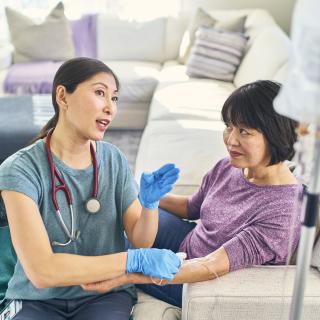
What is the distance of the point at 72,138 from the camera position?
1330mm

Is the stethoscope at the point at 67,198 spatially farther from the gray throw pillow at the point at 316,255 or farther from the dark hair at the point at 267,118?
the gray throw pillow at the point at 316,255

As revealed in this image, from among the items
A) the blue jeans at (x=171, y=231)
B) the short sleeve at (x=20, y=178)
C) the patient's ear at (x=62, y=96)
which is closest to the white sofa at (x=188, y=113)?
the blue jeans at (x=171, y=231)

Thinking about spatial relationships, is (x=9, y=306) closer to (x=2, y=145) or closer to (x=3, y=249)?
(x=3, y=249)

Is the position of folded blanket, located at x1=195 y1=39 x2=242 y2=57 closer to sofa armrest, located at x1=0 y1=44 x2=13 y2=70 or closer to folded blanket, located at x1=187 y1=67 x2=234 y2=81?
folded blanket, located at x1=187 y1=67 x2=234 y2=81

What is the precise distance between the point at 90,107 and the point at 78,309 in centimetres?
56

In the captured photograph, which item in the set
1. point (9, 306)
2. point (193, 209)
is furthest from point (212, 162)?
point (9, 306)

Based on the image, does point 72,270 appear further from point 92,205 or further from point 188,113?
point 188,113

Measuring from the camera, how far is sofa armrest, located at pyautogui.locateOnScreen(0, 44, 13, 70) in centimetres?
411

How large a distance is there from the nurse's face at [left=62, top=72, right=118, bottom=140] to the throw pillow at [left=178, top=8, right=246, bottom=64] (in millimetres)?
2803

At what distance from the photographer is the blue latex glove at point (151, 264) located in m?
1.21

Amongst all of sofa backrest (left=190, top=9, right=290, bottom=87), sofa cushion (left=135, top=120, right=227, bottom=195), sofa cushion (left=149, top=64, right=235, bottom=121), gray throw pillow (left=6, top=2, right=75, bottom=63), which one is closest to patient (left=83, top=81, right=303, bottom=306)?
sofa cushion (left=135, top=120, right=227, bottom=195)

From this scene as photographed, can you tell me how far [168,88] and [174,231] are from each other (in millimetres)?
1996

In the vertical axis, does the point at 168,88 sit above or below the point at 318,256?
below

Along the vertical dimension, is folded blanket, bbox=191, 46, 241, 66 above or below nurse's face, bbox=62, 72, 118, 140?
below
